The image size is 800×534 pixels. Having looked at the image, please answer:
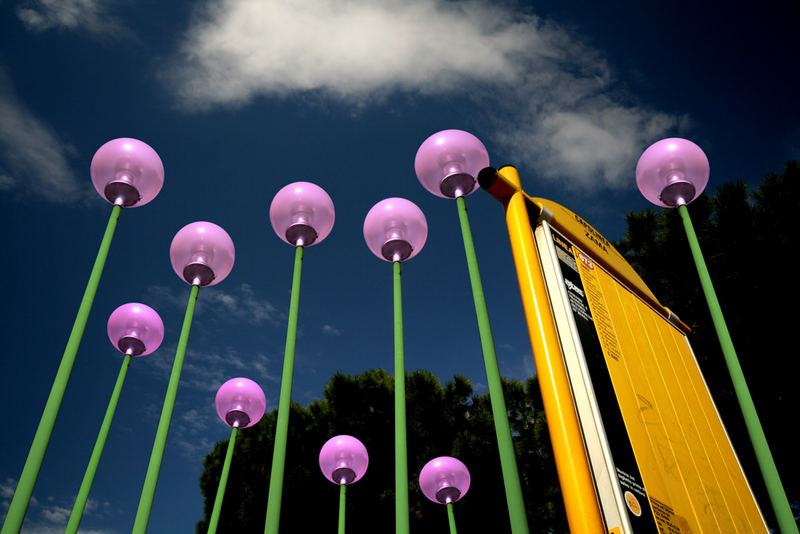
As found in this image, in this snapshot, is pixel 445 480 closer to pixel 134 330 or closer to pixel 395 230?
pixel 395 230

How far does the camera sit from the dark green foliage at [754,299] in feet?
30.3

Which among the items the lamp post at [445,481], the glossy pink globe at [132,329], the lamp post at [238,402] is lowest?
the lamp post at [445,481]

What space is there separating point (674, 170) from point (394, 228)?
233cm

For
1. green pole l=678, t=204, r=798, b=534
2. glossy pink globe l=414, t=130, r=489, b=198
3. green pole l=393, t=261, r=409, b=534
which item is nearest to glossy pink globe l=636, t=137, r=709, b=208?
green pole l=678, t=204, r=798, b=534

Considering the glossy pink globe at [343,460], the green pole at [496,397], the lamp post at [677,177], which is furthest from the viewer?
the glossy pink globe at [343,460]

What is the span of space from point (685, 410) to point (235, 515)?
12568mm

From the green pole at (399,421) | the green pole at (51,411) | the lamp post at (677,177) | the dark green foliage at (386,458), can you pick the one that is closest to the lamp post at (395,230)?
the green pole at (399,421)

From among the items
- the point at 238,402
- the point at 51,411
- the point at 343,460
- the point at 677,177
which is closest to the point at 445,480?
the point at 343,460

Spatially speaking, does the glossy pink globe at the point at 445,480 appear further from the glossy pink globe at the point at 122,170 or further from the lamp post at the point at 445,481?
the glossy pink globe at the point at 122,170

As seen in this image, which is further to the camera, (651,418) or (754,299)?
(754,299)

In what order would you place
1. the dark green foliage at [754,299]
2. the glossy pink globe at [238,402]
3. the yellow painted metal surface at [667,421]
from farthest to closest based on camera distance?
the dark green foliage at [754,299], the glossy pink globe at [238,402], the yellow painted metal surface at [667,421]

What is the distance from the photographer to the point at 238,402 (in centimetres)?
601

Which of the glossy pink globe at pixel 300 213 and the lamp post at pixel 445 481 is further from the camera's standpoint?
the lamp post at pixel 445 481

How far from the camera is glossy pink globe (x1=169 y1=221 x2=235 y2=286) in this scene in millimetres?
4582
